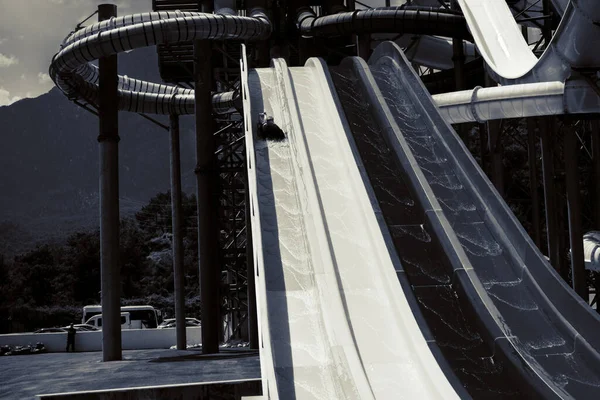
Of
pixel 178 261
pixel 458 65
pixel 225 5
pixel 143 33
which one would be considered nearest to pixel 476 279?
pixel 143 33

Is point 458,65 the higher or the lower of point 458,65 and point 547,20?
the lower

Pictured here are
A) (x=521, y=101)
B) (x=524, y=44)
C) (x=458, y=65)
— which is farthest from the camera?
(x=458, y=65)

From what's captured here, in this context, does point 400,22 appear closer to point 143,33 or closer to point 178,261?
point 143,33

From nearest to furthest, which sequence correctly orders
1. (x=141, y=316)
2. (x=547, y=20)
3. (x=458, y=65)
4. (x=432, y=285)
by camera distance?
(x=432, y=285), (x=547, y=20), (x=458, y=65), (x=141, y=316)

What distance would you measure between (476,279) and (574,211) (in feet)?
29.3

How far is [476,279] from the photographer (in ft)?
30.6

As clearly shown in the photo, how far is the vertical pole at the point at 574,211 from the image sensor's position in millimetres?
16938

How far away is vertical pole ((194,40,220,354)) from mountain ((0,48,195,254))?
10113 cm

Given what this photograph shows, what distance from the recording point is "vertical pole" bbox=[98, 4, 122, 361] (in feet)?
57.2

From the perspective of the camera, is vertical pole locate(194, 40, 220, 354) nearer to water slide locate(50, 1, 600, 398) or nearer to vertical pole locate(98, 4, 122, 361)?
vertical pole locate(98, 4, 122, 361)

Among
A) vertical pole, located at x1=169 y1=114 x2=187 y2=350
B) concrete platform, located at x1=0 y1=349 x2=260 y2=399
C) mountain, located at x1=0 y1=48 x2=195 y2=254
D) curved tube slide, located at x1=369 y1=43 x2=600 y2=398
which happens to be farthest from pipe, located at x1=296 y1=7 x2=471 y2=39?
mountain, located at x1=0 y1=48 x2=195 y2=254

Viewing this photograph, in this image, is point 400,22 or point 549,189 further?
point 400,22

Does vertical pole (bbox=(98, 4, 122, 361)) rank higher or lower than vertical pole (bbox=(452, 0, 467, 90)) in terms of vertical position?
lower

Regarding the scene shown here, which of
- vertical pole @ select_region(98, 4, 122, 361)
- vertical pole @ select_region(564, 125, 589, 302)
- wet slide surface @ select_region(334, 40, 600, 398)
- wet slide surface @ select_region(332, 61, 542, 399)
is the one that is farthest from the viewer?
vertical pole @ select_region(98, 4, 122, 361)
